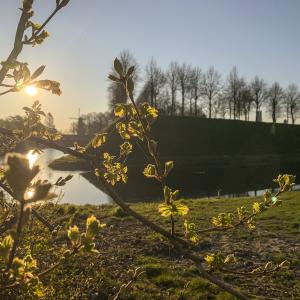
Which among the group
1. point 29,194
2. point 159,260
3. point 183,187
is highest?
point 29,194

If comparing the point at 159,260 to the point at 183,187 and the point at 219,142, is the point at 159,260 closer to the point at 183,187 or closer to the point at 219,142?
the point at 183,187

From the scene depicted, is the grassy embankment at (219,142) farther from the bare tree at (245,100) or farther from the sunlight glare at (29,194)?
the sunlight glare at (29,194)

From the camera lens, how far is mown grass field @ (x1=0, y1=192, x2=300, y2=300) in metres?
5.85

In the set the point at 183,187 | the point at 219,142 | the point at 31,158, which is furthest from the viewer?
the point at 219,142

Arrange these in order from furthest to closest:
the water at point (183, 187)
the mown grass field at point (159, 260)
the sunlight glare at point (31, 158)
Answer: the water at point (183, 187)
the mown grass field at point (159, 260)
the sunlight glare at point (31, 158)

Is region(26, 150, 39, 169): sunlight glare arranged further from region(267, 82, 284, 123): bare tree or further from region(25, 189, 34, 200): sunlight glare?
region(267, 82, 284, 123): bare tree

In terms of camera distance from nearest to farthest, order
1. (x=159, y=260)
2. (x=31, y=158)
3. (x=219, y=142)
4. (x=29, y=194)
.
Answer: (x=29, y=194) → (x=31, y=158) → (x=159, y=260) → (x=219, y=142)

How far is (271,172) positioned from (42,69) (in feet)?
123

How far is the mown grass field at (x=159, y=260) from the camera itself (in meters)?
5.85

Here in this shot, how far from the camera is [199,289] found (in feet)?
22.2

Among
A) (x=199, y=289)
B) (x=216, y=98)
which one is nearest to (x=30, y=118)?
→ (x=199, y=289)

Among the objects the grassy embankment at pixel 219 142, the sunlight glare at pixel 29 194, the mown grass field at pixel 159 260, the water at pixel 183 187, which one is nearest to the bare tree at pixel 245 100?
the grassy embankment at pixel 219 142

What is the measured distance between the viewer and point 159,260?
27.0 ft

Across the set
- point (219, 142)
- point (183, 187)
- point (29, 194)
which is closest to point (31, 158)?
point (29, 194)
